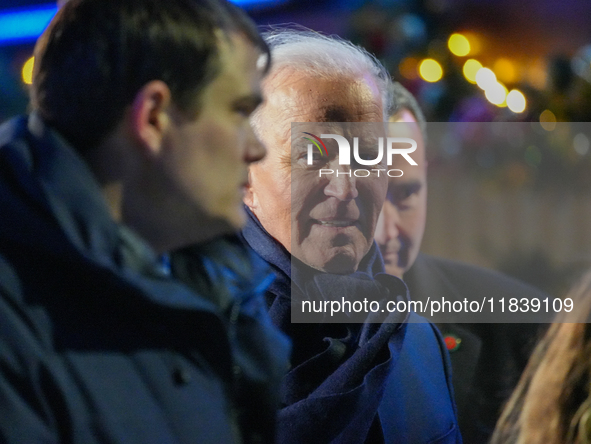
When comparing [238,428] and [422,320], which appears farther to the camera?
[422,320]

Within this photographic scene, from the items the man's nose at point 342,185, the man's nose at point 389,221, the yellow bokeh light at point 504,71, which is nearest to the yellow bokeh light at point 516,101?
the yellow bokeh light at point 504,71

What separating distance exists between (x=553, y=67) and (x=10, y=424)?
7.89 ft

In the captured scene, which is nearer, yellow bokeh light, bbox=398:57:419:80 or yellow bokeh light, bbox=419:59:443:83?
yellow bokeh light, bbox=398:57:419:80

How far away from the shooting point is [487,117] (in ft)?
6.13

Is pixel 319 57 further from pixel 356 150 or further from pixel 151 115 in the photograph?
pixel 151 115

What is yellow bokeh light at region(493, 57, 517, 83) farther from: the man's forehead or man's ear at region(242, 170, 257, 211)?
man's ear at region(242, 170, 257, 211)

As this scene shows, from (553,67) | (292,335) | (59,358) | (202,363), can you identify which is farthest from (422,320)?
(553,67)

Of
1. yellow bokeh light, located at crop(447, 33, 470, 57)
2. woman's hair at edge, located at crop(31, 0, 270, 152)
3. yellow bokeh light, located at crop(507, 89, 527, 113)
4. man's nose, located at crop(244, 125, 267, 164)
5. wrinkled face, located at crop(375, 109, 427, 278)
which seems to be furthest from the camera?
yellow bokeh light, located at crop(447, 33, 470, 57)

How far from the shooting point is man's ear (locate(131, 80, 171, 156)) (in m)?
0.95

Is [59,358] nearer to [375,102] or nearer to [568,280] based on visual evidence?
[375,102]

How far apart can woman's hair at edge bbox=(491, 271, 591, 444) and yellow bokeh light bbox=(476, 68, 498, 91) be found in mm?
935

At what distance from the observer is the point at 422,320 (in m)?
1.57

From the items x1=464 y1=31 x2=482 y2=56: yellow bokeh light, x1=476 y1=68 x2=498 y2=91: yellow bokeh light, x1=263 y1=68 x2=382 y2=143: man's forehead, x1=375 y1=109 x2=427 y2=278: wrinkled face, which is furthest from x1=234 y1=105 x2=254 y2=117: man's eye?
x1=464 y1=31 x2=482 y2=56: yellow bokeh light

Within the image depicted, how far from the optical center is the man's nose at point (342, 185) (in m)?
1.41
